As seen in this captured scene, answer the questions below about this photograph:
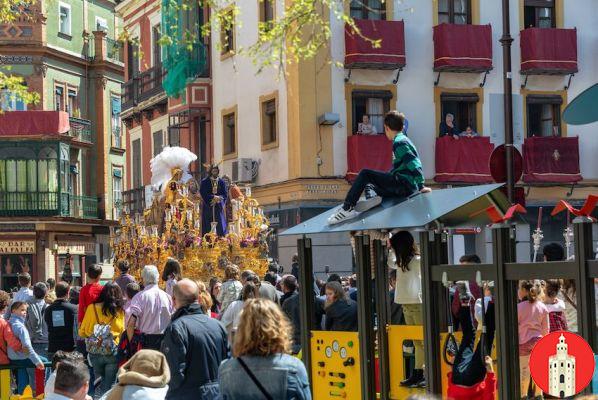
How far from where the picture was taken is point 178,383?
370 inches

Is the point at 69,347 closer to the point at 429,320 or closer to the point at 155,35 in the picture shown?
the point at 429,320

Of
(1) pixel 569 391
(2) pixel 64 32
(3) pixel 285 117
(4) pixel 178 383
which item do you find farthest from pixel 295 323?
(2) pixel 64 32

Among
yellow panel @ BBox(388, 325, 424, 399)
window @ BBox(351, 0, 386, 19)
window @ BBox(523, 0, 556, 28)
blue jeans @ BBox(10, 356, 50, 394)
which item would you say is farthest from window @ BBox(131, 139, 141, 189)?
yellow panel @ BBox(388, 325, 424, 399)

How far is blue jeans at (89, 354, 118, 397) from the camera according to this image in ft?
48.5

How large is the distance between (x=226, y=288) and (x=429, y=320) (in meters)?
6.36

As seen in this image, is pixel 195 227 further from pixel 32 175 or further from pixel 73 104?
pixel 73 104

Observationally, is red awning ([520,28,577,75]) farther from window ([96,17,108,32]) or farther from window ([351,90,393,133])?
window ([96,17,108,32])

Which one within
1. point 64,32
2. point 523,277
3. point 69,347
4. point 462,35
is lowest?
point 69,347

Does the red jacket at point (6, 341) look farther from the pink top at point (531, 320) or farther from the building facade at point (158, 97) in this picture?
the building facade at point (158, 97)

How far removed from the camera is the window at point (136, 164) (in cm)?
4172

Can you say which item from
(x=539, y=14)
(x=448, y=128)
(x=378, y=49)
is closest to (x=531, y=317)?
(x=378, y=49)

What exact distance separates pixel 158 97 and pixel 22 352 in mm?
23483

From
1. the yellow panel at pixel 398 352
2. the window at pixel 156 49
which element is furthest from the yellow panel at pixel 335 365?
the window at pixel 156 49

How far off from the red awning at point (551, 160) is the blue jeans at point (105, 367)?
60.5ft
